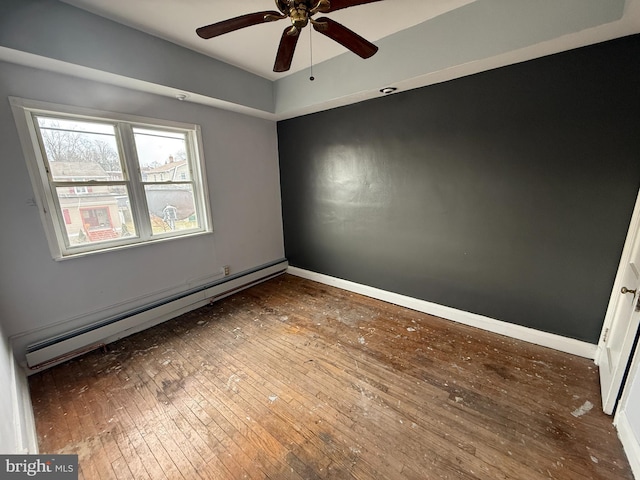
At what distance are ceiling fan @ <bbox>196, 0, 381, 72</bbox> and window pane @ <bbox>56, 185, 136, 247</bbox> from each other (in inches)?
70.8

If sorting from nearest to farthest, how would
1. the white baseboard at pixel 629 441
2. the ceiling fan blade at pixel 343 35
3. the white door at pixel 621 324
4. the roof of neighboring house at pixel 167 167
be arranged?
1. the white baseboard at pixel 629 441
2. the ceiling fan blade at pixel 343 35
3. the white door at pixel 621 324
4. the roof of neighboring house at pixel 167 167

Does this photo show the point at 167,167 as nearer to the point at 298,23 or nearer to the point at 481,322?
the point at 298,23

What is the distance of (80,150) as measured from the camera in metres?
2.25

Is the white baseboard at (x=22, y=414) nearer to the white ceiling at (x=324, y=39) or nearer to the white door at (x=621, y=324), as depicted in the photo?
the white ceiling at (x=324, y=39)

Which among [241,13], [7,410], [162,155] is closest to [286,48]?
[241,13]

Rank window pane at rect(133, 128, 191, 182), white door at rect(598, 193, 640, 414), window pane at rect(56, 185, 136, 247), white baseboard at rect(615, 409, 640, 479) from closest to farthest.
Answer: white baseboard at rect(615, 409, 640, 479)
white door at rect(598, 193, 640, 414)
window pane at rect(56, 185, 136, 247)
window pane at rect(133, 128, 191, 182)

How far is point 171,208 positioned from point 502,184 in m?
3.46

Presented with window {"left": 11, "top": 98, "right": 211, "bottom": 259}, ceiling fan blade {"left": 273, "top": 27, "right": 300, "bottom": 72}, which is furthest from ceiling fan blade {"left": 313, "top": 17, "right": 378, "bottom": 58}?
window {"left": 11, "top": 98, "right": 211, "bottom": 259}

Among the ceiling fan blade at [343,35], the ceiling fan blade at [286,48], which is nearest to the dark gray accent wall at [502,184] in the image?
the ceiling fan blade at [343,35]

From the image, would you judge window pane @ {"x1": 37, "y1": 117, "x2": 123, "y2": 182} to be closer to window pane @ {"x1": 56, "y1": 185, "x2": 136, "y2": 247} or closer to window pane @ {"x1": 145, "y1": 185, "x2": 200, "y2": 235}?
window pane @ {"x1": 56, "y1": 185, "x2": 136, "y2": 247}

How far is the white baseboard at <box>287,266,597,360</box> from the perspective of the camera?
215 centimetres

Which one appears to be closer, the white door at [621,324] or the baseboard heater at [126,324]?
the white door at [621,324]

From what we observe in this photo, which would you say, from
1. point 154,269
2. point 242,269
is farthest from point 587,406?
point 154,269

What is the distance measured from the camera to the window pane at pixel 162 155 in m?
2.63
